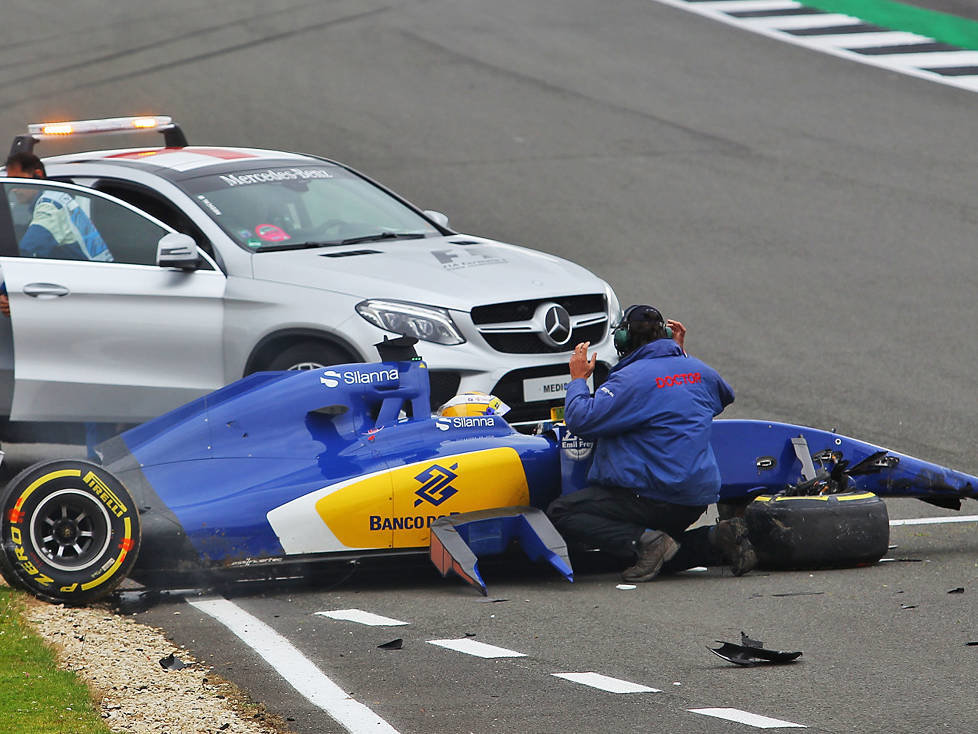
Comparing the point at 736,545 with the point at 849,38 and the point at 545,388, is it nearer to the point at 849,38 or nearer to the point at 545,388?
the point at 545,388

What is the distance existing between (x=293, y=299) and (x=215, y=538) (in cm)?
224

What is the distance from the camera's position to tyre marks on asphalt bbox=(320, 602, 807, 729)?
5555 mm

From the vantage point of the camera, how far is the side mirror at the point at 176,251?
31.2ft

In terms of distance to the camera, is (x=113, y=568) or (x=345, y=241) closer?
(x=113, y=568)

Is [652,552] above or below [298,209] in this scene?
below

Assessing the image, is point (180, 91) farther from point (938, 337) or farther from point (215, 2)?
point (938, 337)

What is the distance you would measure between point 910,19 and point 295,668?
22.3 metres

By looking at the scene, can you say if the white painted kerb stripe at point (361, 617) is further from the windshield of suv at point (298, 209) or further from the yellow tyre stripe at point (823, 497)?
the windshield of suv at point (298, 209)

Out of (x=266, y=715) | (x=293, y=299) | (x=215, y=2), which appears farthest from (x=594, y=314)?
(x=215, y=2)

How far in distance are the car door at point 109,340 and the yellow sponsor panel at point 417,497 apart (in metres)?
2.23

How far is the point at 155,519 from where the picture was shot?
25.0 feet

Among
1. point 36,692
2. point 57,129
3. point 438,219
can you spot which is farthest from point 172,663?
point 57,129

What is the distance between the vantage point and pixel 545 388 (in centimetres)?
942

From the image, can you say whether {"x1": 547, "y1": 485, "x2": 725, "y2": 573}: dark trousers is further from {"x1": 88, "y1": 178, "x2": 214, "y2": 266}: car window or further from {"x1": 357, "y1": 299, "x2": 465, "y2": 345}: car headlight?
{"x1": 88, "y1": 178, "x2": 214, "y2": 266}: car window
